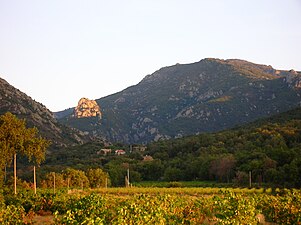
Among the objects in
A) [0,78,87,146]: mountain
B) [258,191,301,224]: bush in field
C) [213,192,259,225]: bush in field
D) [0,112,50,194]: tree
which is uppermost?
[0,78,87,146]: mountain

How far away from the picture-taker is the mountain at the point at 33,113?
10894cm

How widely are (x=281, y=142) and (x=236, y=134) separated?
21.3 metres

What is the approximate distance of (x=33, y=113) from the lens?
11588cm

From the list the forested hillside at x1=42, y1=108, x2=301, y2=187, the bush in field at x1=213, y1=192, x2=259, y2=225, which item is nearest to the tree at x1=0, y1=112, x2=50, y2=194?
the bush in field at x1=213, y1=192, x2=259, y2=225

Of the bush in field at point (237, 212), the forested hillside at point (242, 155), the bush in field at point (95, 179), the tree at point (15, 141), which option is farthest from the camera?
the bush in field at point (95, 179)

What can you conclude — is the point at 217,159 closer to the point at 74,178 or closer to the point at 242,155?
the point at 242,155

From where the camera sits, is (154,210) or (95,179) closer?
(154,210)

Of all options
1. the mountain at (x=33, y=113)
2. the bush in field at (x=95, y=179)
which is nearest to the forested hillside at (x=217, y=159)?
the mountain at (x=33, y=113)

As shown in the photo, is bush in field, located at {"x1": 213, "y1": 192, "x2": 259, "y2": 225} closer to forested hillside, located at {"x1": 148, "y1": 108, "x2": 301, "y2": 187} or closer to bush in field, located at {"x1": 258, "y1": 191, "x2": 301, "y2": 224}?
bush in field, located at {"x1": 258, "y1": 191, "x2": 301, "y2": 224}

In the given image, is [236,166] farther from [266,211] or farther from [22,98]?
[22,98]

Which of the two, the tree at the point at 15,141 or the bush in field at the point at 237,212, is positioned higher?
the tree at the point at 15,141

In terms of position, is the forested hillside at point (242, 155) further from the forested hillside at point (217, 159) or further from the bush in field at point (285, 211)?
the bush in field at point (285, 211)

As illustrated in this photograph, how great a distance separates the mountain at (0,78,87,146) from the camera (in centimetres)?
10894

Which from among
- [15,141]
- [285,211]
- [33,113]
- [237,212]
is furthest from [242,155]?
[33,113]
